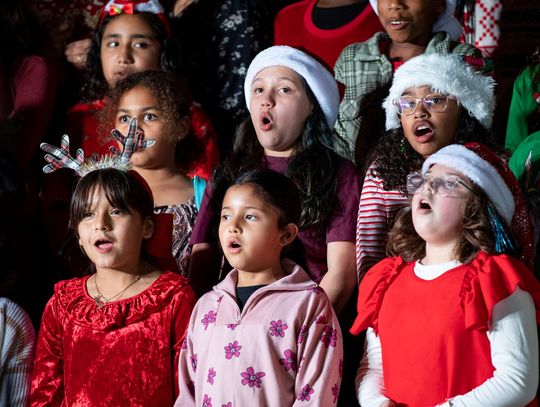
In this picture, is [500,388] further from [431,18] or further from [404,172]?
[431,18]

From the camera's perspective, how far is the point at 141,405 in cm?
Answer: 296

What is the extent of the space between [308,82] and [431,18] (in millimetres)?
787

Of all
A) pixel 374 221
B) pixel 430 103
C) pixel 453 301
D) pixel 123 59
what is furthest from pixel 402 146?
pixel 123 59

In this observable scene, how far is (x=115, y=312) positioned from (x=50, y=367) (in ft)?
0.96

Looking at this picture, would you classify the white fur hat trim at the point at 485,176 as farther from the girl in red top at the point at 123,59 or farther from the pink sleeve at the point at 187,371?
the girl in red top at the point at 123,59

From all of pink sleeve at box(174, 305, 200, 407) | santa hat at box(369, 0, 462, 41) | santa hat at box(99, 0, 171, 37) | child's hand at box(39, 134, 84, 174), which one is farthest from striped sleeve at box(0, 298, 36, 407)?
santa hat at box(369, 0, 462, 41)

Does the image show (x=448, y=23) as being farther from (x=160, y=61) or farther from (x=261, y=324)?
(x=261, y=324)

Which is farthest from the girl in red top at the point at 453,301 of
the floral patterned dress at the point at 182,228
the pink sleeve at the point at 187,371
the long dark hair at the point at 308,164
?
the floral patterned dress at the point at 182,228

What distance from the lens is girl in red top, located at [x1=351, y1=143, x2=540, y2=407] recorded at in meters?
2.56

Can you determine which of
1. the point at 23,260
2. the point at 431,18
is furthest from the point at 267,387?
the point at 431,18

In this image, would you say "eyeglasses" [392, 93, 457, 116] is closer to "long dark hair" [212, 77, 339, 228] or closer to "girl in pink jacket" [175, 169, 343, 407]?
"long dark hair" [212, 77, 339, 228]

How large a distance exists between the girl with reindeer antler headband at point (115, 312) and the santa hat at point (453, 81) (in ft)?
2.99

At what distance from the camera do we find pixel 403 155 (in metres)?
3.29

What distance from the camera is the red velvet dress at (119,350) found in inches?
117
